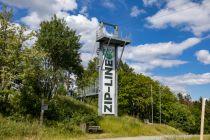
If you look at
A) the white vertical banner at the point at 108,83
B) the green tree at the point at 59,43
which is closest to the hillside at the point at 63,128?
the white vertical banner at the point at 108,83

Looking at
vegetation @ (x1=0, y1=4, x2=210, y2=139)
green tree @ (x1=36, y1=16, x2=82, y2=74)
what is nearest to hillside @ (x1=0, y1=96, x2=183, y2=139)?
vegetation @ (x1=0, y1=4, x2=210, y2=139)

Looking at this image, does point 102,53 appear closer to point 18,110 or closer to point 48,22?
point 48,22

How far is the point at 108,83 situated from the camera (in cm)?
4250

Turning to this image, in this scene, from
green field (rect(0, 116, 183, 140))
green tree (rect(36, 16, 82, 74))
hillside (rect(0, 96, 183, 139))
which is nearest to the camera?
green field (rect(0, 116, 183, 140))

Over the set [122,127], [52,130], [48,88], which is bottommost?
[122,127]

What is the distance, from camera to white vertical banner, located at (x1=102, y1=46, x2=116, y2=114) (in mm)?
42156

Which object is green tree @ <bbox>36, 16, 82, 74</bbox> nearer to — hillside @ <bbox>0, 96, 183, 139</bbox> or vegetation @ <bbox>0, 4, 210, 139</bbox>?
vegetation @ <bbox>0, 4, 210, 139</bbox>

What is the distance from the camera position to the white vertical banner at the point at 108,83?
42.2 metres

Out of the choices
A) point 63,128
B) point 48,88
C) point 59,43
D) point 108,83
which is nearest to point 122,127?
point 108,83

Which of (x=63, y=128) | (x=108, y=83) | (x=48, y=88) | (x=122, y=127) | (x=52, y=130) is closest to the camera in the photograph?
(x=52, y=130)

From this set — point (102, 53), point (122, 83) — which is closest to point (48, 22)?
point (102, 53)

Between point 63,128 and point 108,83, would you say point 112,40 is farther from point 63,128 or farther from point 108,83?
point 63,128

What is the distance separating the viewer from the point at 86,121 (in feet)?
112

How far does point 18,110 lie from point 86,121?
6870mm
